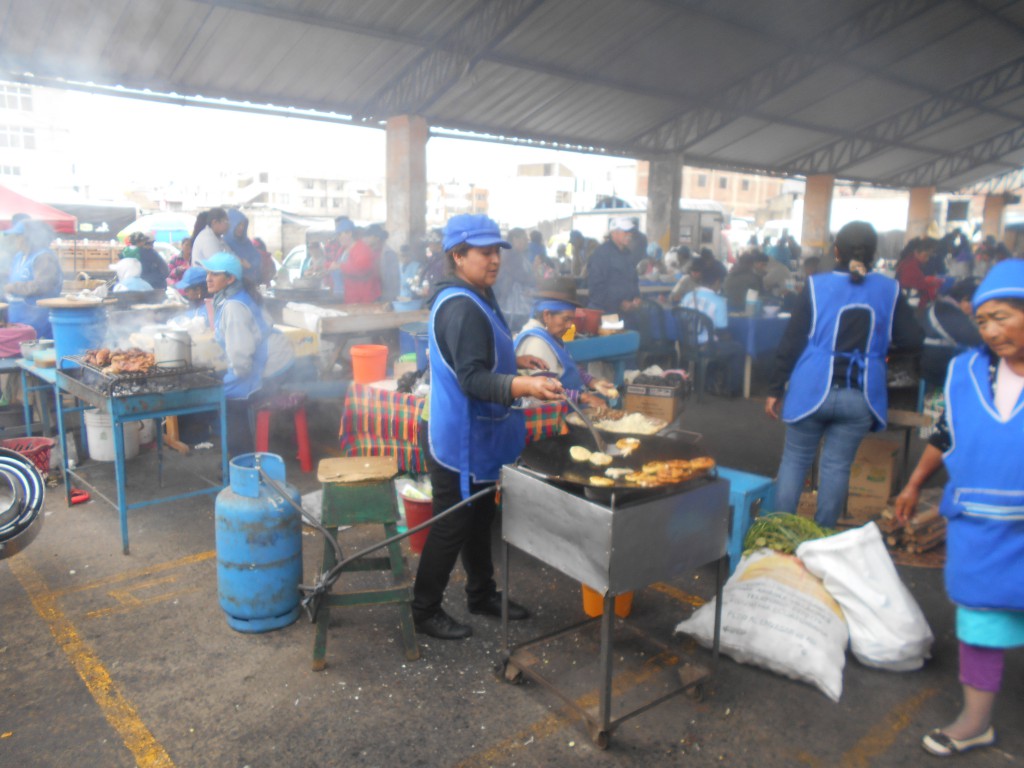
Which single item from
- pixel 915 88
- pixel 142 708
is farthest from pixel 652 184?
pixel 142 708

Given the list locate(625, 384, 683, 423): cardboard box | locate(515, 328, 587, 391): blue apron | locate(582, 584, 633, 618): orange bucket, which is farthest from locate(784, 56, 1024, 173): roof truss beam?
locate(582, 584, 633, 618): orange bucket

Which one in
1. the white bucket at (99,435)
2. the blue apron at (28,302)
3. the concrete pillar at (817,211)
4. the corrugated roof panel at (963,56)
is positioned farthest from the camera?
the concrete pillar at (817,211)

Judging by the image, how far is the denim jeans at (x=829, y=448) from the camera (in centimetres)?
375

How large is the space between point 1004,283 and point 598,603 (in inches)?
84.5

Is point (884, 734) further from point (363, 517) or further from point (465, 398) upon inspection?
point (363, 517)

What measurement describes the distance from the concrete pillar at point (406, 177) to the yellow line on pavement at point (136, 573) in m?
9.99

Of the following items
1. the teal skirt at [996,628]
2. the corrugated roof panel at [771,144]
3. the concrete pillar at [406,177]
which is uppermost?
the corrugated roof panel at [771,144]

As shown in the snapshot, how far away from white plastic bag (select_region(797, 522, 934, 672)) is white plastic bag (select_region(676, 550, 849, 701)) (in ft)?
0.23

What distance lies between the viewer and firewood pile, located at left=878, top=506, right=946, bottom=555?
446 cm

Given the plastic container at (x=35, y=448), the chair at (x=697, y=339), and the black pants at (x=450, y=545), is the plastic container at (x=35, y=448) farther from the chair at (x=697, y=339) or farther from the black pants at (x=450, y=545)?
the chair at (x=697, y=339)

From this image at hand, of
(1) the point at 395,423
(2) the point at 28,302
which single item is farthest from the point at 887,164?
(2) the point at 28,302

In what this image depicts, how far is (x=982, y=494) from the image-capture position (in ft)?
7.88

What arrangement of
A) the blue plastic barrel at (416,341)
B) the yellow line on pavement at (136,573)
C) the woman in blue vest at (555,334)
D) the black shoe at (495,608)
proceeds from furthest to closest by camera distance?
the blue plastic barrel at (416,341)
the woman in blue vest at (555,334)
the yellow line on pavement at (136,573)
the black shoe at (495,608)

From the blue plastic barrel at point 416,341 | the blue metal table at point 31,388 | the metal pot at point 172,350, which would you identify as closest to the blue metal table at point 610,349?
the blue plastic barrel at point 416,341
